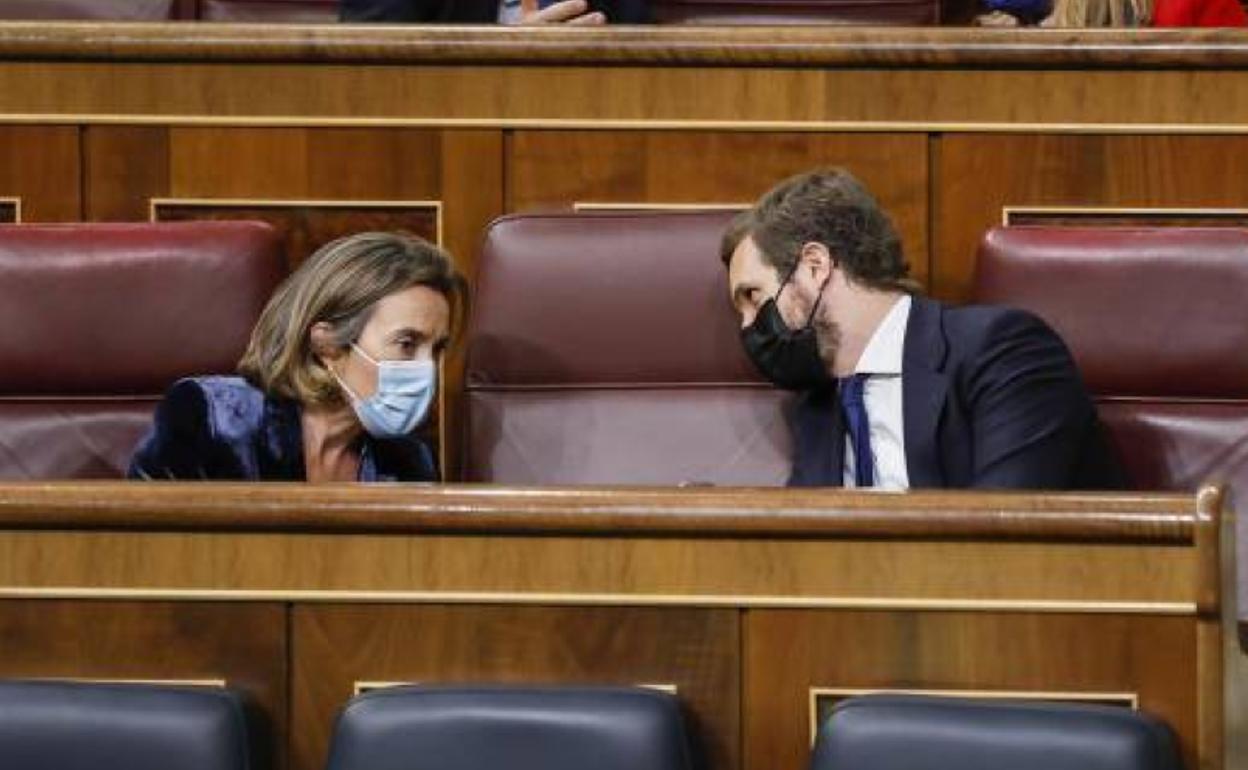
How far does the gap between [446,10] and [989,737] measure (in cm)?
71

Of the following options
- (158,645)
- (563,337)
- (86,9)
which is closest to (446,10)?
(86,9)

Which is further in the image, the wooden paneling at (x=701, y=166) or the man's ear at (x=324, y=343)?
the wooden paneling at (x=701, y=166)

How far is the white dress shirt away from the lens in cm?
94

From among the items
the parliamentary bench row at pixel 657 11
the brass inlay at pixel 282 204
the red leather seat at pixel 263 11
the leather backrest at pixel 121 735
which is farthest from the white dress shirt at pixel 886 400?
the red leather seat at pixel 263 11

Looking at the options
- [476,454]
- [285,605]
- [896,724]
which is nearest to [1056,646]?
[896,724]

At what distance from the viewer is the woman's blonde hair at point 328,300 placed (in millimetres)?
942

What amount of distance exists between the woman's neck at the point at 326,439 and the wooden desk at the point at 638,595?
0.23 metres

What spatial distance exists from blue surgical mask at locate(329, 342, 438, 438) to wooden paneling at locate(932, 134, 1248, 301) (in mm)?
244

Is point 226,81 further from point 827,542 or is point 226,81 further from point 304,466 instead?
point 827,542

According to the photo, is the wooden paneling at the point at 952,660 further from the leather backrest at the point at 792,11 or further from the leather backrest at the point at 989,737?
the leather backrest at the point at 792,11

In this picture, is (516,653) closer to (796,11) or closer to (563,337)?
(563,337)

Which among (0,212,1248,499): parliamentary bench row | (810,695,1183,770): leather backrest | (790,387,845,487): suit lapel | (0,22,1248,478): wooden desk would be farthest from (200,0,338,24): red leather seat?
(810,695,1183,770): leather backrest

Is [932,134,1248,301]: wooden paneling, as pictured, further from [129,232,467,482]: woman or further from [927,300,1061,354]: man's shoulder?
[129,232,467,482]: woman

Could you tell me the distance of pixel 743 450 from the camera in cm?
97
